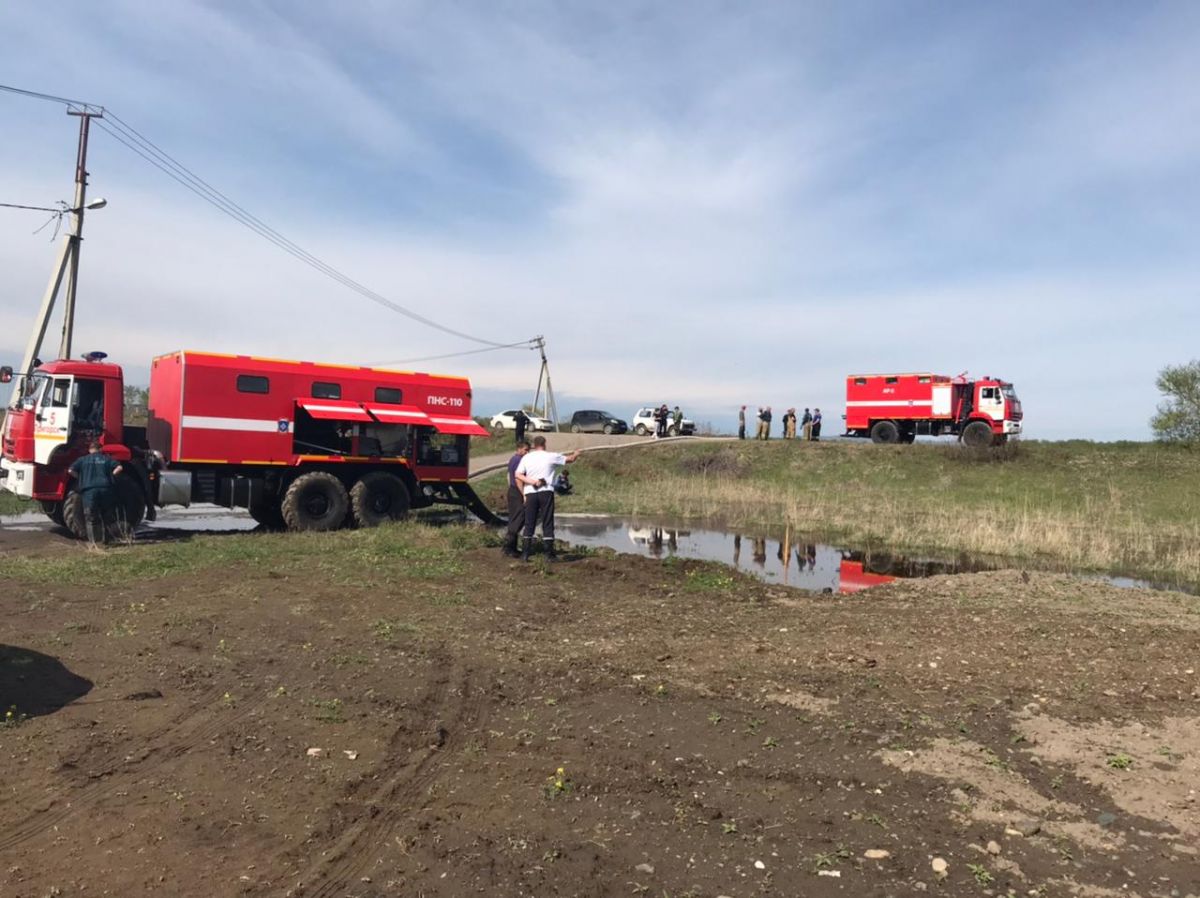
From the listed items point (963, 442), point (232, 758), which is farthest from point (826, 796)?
point (963, 442)

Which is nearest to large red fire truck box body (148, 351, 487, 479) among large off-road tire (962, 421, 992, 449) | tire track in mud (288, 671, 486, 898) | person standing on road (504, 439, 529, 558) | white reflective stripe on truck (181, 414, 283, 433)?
white reflective stripe on truck (181, 414, 283, 433)

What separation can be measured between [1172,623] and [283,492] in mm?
13311

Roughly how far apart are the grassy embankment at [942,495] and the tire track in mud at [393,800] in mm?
14506

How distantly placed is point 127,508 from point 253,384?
9.26 feet

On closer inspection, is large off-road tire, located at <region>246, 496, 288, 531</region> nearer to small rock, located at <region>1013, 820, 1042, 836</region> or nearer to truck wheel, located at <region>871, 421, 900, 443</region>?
small rock, located at <region>1013, 820, 1042, 836</region>

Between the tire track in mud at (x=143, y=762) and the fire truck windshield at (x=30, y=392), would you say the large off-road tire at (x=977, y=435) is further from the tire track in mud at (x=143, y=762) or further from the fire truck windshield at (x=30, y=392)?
the tire track in mud at (x=143, y=762)

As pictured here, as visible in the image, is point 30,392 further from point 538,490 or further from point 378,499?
point 538,490

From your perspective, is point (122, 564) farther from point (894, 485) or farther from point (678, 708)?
point (894, 485)

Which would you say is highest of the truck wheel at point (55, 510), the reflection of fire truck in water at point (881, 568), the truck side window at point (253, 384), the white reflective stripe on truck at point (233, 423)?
the truck side window at point (253, 384)

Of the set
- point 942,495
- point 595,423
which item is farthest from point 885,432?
point 595,423

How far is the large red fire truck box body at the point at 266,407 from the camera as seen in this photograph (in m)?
15.1

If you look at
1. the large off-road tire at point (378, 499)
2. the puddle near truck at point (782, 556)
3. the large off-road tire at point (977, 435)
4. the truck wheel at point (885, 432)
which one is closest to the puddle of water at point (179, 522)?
the large off-road tire at point (378, 499)

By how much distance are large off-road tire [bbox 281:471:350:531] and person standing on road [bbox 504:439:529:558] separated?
13.6 feet

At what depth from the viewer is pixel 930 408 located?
36.1m
